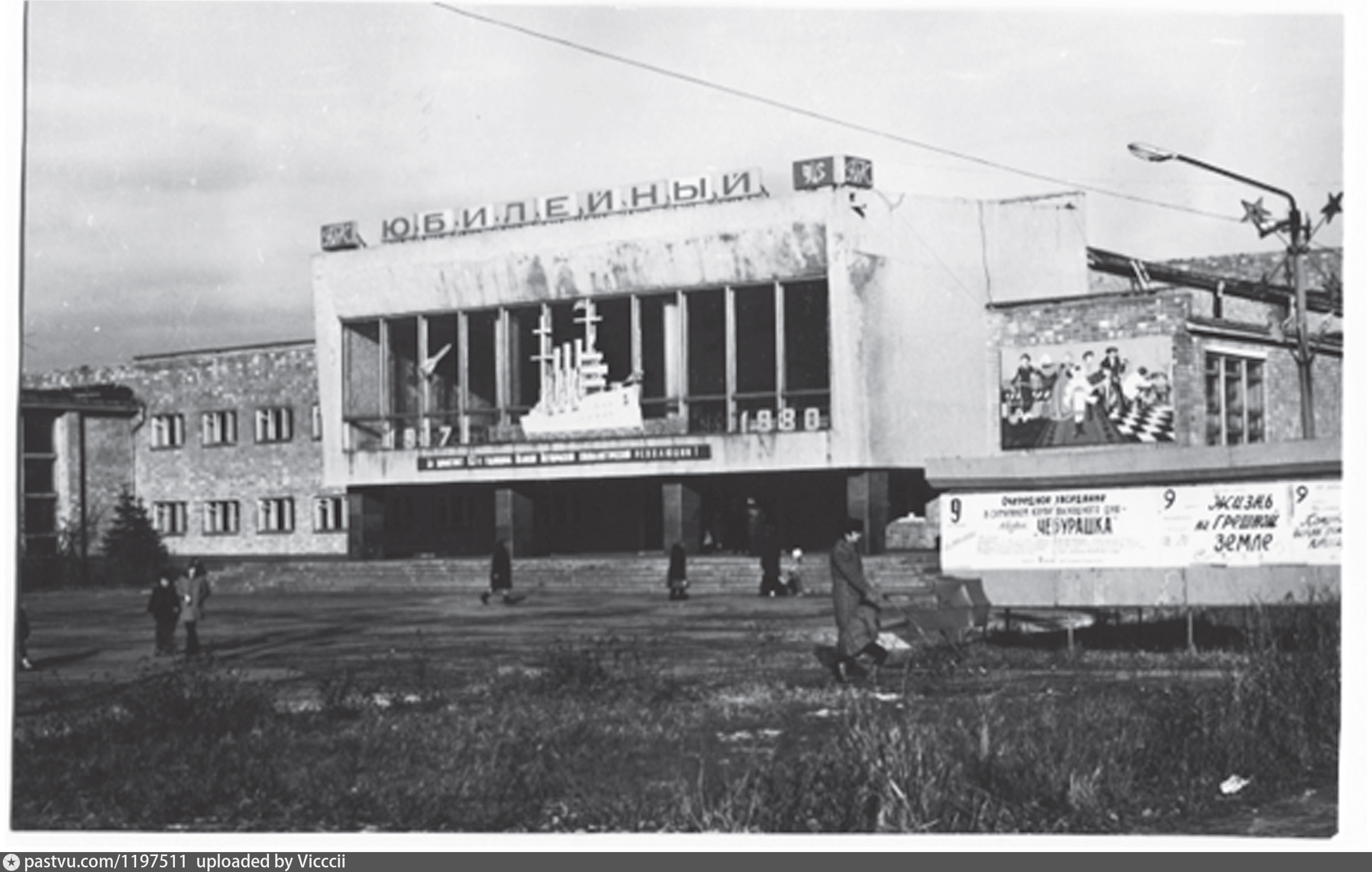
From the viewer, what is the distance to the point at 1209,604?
17719 mm

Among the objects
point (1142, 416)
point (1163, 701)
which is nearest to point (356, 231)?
point (1142, 416)

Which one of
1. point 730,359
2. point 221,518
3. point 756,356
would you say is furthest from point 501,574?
point 221,518

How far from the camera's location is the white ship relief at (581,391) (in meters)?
46.1

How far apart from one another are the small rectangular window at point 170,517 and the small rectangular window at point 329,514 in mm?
4559

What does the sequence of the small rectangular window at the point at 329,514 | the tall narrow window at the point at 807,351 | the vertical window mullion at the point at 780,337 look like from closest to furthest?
the vertical window mullion at the point at 780,337
the tall narrow window at the point at 807,351
the small rectangular window at the point at 329,514

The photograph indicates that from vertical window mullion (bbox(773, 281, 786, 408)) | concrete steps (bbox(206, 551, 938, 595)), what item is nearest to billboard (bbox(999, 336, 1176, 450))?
concrete steps (bbox(206, 551, 938, 595))

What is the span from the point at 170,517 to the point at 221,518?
1.69 meters

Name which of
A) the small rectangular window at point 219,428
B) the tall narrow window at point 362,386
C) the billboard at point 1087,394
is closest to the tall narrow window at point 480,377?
the tall narrow window at point 362,386

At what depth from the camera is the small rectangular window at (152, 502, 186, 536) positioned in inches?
2360

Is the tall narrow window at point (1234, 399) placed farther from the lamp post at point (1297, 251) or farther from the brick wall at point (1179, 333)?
the lamp post at point (1297, 251)

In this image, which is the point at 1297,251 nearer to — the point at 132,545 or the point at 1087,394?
the point at 1087,394

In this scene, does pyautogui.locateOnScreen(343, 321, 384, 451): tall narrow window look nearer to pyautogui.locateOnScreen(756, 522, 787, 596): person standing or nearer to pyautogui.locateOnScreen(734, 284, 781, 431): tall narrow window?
pyautogui.locateOnScreen(734, 284, 781, 431): tall narrow window

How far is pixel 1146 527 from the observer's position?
1809 cm

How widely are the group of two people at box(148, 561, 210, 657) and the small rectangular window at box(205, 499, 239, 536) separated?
38112 mm
